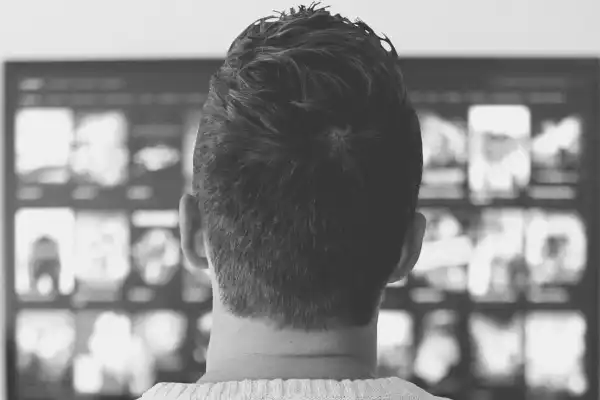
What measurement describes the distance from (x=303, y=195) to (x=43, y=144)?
1.58m

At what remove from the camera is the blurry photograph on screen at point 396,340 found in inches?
80.4

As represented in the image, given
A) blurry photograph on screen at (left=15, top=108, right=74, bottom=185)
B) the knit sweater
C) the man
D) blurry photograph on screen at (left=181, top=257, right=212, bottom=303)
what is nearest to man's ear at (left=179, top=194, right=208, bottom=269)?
the man

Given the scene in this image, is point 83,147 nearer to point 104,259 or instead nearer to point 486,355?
point 104,259

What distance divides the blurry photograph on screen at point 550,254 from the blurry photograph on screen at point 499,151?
10 cm

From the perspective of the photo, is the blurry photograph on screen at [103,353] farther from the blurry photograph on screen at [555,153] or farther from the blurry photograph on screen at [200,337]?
the blurry photograph on screen at [555,153]

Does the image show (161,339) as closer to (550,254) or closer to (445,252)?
(445,252)

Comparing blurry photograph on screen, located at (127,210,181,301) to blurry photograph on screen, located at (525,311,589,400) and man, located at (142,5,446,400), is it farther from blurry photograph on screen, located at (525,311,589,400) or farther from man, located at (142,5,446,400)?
man, located at (142,5,446,400)

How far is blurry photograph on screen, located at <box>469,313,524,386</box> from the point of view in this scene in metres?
2.05

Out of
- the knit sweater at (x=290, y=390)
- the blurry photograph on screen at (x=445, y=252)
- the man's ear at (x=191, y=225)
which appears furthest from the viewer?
the blurry photograph on screen at (x=445, y=252)

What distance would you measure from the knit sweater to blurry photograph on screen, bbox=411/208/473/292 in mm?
1429

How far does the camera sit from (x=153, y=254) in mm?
2062

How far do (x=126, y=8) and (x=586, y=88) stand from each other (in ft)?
3.95

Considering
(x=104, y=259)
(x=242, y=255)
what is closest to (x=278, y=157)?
(x=242, y=255)

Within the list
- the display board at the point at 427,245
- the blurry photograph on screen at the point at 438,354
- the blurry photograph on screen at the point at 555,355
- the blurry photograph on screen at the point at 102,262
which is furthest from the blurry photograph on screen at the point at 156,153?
the blurry photograph on screen at the point at 555,355
